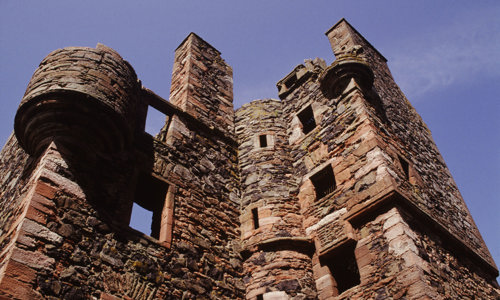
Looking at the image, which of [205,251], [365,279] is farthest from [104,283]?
[365,279]

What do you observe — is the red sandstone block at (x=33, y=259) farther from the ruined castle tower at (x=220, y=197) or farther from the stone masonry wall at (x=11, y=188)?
the stone masonry wall at (x=11, y=188)

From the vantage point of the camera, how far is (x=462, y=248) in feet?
26.4

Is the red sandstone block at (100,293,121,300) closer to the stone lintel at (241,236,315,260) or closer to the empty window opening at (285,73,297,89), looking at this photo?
the stone lintel at (241,236,315,260)

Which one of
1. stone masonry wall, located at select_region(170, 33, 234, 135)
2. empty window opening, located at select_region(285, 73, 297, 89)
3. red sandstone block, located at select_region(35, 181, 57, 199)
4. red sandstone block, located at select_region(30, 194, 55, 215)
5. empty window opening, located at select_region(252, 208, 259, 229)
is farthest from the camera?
empty window opening, located at select_region(285, 73, 297, 89)

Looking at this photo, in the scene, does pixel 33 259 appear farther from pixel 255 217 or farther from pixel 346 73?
pixel 346 73

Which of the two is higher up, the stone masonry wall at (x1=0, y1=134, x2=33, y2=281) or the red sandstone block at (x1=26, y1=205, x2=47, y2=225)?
the stone masonry wall at (x1=0, y1=134, x2=33, y2=281)

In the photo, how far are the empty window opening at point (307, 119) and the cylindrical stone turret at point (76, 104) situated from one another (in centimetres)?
474

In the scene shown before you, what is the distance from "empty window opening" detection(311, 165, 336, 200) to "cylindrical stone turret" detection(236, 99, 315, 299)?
0.54 m

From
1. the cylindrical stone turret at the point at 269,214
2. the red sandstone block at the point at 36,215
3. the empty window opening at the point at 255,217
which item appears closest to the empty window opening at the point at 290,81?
the cylindrical stone turret at the point at 269,214

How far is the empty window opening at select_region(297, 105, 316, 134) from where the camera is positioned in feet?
34.1

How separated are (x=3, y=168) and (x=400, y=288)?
9.18 m

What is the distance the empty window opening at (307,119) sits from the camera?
34.1 feet

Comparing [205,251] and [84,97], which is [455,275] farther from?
[84,97]

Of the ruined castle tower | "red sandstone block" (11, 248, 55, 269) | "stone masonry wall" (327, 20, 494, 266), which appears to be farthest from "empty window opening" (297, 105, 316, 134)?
"red sandstone block" (11, 248, 55, 269)
